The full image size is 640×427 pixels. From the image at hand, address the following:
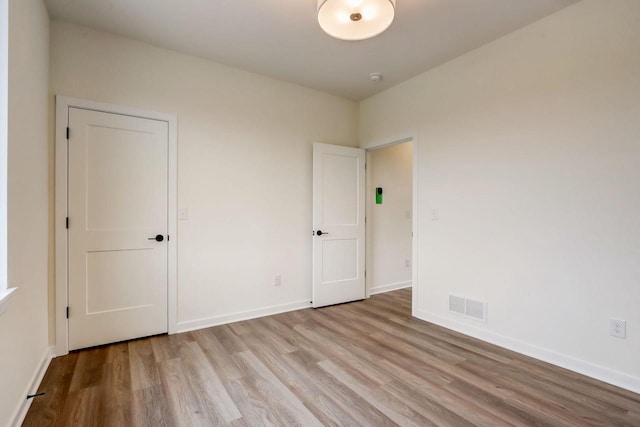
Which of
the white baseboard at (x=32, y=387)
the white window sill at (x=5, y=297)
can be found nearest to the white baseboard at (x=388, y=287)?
the white baseboard at (x=32, y=387)

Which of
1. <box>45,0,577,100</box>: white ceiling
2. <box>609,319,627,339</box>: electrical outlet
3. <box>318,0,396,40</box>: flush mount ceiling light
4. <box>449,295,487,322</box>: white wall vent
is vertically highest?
<box>45,0,577,100</box>: white ceiling

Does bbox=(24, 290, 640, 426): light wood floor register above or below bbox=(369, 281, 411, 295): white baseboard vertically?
below

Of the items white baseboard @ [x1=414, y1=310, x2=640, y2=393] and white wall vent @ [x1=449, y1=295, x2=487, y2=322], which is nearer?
white baseboard @ [x1=414, y1=310, x2=640, y2=393]

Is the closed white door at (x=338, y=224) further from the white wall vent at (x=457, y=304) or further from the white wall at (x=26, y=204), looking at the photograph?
the white wall at (x=26, y=204)

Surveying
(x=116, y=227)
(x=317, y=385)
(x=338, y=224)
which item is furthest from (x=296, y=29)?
(x=317, y=385)

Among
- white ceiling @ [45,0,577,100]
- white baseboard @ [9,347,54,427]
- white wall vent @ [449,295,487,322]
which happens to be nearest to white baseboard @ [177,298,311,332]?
white baseboard @ [9,347,54,427]

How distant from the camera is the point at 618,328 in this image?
211 centimetres

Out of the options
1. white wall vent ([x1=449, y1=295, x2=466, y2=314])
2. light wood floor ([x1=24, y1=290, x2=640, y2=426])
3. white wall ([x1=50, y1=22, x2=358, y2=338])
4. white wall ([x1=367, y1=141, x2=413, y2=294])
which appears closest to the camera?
light wood floor ([x1=24, y1=290, x2=640, y2=426])

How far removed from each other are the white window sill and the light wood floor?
0.75 m

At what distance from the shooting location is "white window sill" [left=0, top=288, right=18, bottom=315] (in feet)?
4.61

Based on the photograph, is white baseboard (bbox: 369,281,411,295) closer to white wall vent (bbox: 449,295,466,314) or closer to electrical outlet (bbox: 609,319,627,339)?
white wall vent (bbox: 449,295,466,314)

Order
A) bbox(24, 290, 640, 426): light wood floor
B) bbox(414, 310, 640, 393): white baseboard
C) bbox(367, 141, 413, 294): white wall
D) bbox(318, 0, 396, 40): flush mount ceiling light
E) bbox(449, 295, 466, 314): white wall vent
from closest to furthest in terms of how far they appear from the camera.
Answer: bbox(24, 290, 640, 426): light wood floor < bbox(318, 0, 396, 40): flush mount ceiling light < bbox(414, 310, 640, 393): white baseboard < bbox(449, 295, 466, 314): white wall vent < bbox(367, 141, 413, 294): white wall

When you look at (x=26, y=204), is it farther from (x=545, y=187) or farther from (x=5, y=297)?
(x=545, y=187)

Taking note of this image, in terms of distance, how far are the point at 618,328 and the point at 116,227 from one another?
12.9ft
